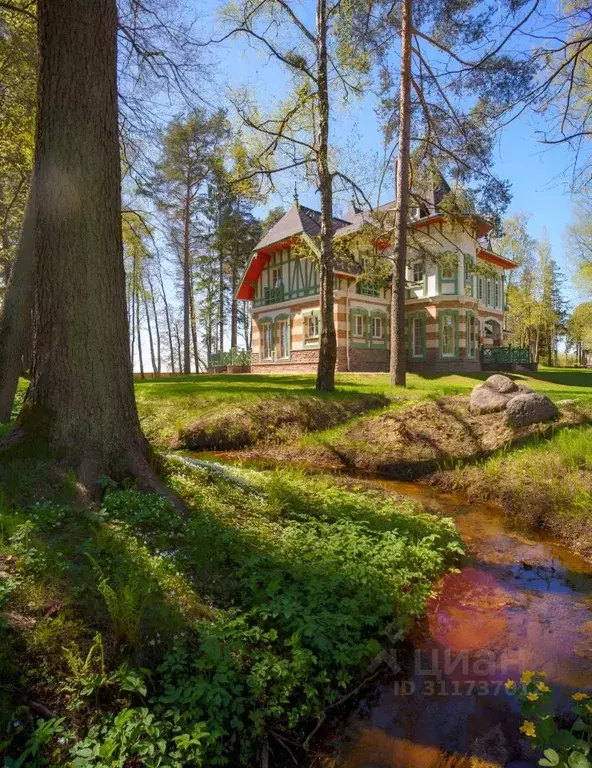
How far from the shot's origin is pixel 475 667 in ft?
9.43

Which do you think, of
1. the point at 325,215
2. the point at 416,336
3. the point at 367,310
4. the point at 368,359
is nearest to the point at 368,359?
the point at 368,359

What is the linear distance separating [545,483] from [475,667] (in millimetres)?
3808

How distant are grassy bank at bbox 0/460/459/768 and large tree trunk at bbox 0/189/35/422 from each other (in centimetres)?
392

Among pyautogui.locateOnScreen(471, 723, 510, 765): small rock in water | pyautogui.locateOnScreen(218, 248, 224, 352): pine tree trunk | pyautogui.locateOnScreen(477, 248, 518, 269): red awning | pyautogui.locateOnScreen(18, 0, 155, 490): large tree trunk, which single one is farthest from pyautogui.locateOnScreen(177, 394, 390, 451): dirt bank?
pyautogui.locateOnScreen(218, 248, 224, 352): pine tree trunk

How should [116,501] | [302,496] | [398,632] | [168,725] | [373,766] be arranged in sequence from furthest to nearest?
[302,496], [116,501], [398,632], [373,766], [168,725]

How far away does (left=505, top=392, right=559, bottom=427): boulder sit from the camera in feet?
26.1

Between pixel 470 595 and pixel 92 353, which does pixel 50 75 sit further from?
pixel 470 595

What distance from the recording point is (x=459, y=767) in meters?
2.19

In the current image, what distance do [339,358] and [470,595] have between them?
17.7m

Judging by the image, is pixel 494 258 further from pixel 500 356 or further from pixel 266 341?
pixel 266 341

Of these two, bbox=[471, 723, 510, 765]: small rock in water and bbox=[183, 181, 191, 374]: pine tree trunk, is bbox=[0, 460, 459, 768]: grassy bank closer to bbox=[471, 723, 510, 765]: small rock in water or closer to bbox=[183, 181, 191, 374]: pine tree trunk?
bbox=[471, 723, 510, 765]: small rock in water

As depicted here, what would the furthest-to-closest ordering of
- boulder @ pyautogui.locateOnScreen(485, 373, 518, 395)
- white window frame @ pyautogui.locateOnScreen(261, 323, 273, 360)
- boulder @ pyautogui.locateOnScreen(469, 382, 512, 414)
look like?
1. white window frame @ pyautogui.locateOnScreen(261, 323, 273, 360)
2. boulder @ pyautogui.locateOnScreen(485, 373, 518, 395)
3. boulder @ pyautogui.locateOnScreen(469, 382, 512, 414)

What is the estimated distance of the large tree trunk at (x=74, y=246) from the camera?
12.2 feet

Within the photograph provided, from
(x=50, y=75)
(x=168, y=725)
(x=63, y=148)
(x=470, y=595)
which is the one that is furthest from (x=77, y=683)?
(x=50, y=75)
